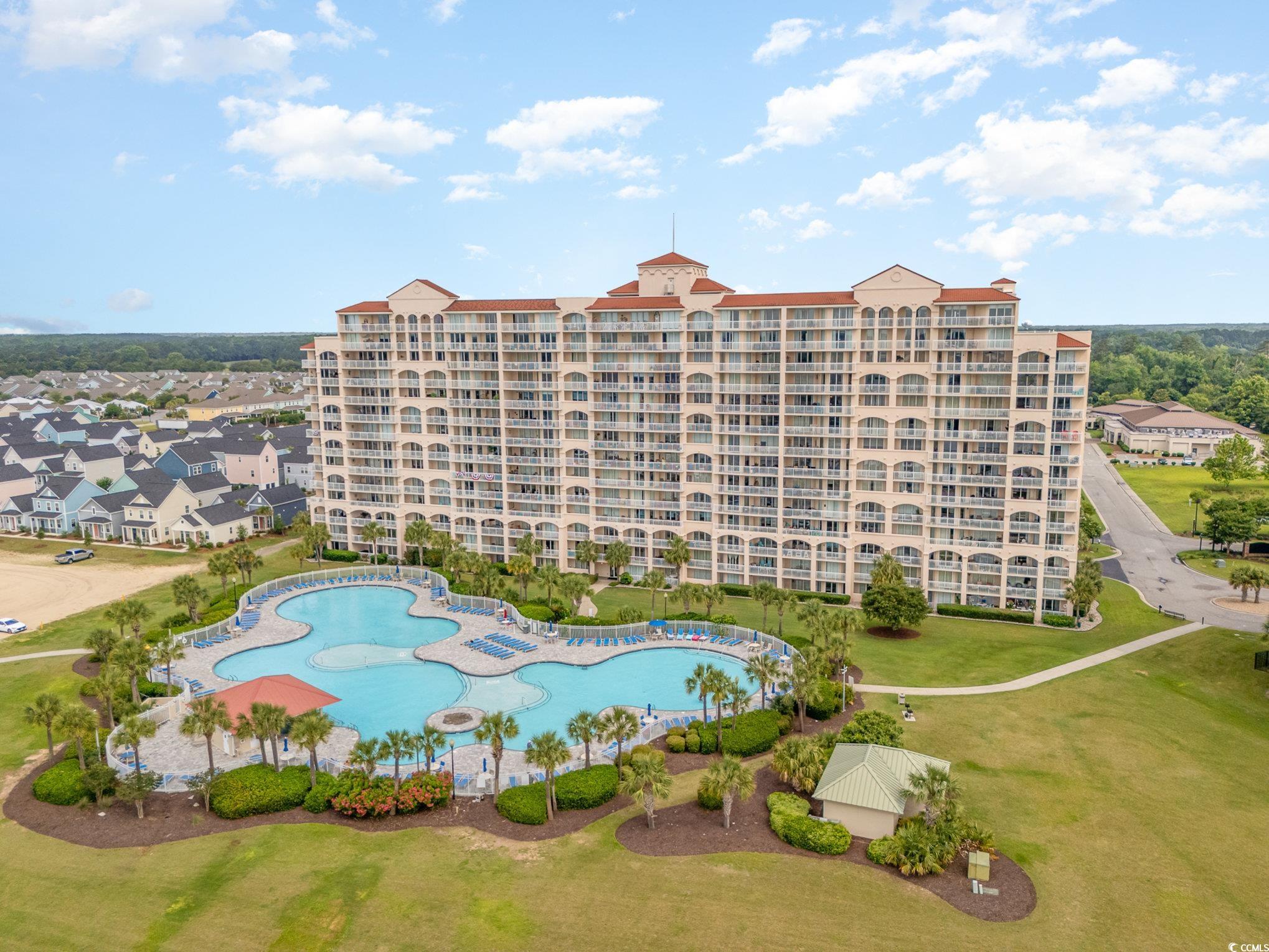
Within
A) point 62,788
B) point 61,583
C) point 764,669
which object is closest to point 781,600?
point 764,669

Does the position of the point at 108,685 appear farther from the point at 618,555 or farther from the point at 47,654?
the point at 618,555

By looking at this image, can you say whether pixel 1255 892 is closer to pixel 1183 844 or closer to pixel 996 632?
pixel 1183 844

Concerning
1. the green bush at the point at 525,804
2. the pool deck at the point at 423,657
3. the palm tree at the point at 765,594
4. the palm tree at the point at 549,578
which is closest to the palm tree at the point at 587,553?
the palm tree at the point at 549,578

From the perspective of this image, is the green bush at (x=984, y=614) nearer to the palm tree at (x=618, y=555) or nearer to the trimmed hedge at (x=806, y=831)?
the palm tree at (x=618, y=555)

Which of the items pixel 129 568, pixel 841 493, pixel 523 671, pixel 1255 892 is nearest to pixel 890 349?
pixel 841 493

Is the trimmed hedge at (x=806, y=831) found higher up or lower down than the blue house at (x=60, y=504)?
lower down
